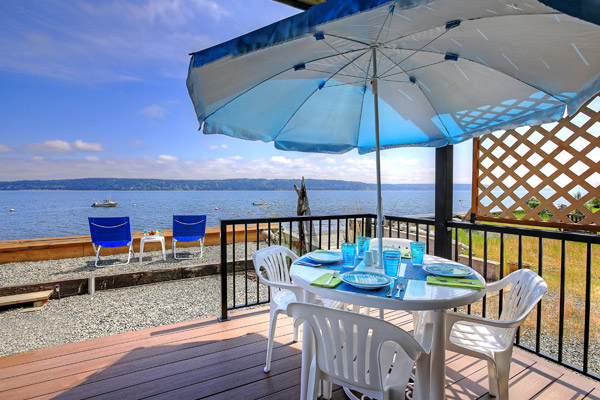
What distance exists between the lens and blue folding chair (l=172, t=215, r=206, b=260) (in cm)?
662

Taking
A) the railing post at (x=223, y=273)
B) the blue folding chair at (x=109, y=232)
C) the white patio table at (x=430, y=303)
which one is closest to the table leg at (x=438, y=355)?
the white patio table at (x=430, y=303)

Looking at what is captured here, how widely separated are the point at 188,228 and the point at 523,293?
249 inches

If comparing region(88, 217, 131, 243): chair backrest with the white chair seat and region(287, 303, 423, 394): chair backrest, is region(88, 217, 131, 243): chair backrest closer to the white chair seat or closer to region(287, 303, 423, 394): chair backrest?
region(287, 303, 423, 394): chair backrest

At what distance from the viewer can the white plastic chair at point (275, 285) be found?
1.88 metres

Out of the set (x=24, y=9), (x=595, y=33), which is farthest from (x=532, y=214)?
(x=24, y=9)

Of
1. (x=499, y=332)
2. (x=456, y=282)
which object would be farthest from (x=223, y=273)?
(x=499, y=332)

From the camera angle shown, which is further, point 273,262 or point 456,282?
point 273,262

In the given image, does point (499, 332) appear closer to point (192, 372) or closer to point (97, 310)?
point (192, 372)

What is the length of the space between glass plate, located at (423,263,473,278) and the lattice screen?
1.52 meters

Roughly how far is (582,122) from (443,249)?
5.18ft

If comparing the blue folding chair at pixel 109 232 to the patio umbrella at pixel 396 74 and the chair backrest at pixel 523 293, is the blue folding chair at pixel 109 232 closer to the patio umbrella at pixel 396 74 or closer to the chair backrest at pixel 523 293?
the patio umbrella at pixel 396 74

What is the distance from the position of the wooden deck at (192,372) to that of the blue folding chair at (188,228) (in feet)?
14.1

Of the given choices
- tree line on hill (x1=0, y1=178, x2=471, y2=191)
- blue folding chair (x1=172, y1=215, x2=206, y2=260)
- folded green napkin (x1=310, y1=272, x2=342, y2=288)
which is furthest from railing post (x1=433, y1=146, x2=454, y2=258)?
tree line on hill (x1=0, y1=178, x2=471, y2=191)

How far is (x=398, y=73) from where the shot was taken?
6.86 ft
